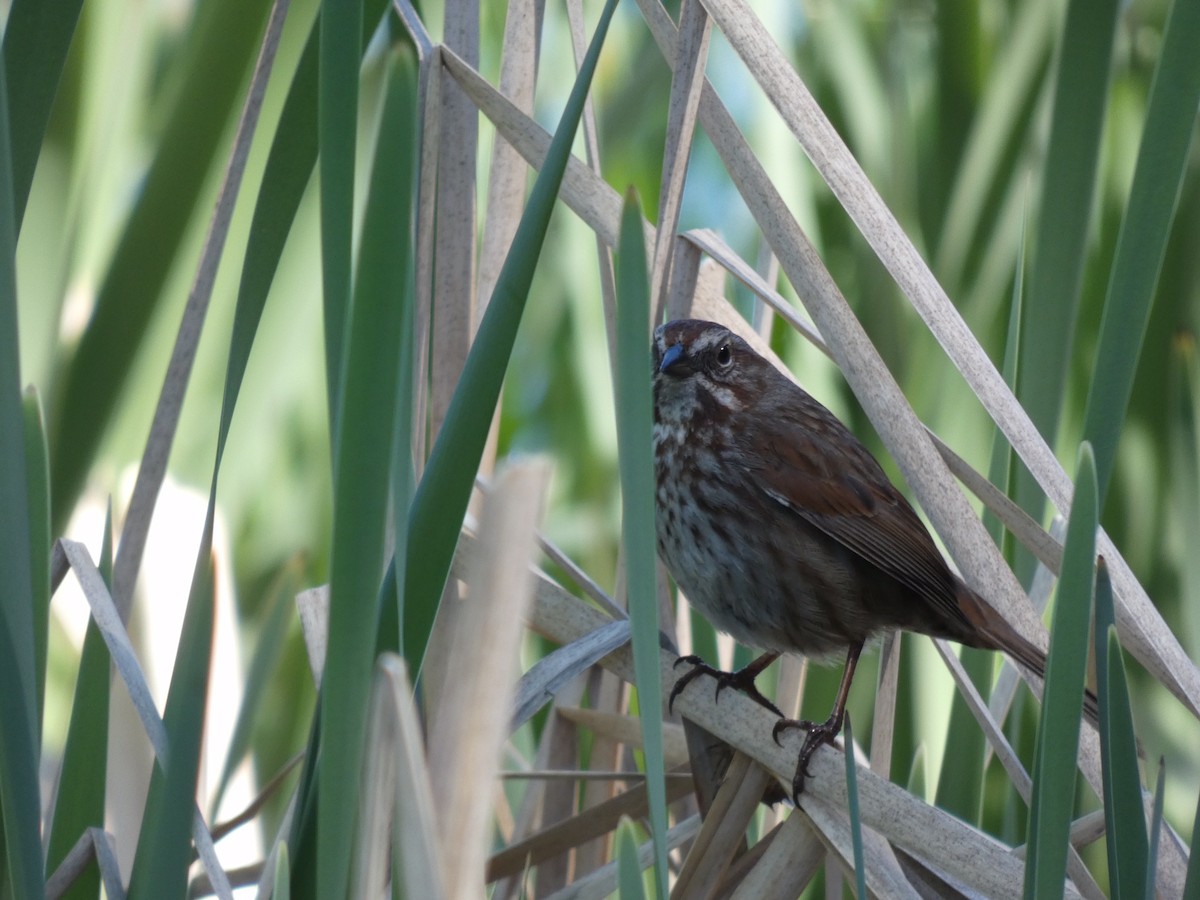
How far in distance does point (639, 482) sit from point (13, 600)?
0.52 metres

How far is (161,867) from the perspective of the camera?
0.93 metres

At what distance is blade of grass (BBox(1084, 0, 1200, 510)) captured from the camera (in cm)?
108

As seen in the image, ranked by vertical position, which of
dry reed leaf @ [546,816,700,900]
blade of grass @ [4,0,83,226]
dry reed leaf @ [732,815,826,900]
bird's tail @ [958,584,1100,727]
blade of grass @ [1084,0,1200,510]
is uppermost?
blade of grass @ [4,0,83,226]

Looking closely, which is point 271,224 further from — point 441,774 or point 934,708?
point 934,708

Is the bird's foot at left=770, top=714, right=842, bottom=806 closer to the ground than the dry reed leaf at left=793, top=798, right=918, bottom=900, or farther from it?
farther from it

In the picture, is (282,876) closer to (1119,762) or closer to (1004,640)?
(1119,762)

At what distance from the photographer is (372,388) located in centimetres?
79

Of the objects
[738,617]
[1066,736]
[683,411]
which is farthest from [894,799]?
[683,411]

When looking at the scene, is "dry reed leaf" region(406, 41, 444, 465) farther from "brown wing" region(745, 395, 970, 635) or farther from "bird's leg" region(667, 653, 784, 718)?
"brown wing" region(745, 395, 970, 635)

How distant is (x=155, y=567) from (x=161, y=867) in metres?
1.58

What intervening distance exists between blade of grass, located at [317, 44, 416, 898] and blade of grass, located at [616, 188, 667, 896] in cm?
15

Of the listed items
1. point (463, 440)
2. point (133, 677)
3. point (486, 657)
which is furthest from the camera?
point (133, 677)

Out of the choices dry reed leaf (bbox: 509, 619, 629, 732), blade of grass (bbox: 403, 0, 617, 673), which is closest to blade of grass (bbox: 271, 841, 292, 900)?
blade of grass (bbox: 403, 0, 617, 673)

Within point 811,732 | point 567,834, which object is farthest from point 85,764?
point 811,732
